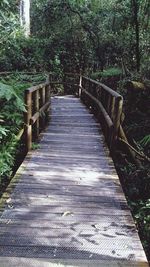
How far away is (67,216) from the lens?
461cm

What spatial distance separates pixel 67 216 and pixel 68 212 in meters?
0.11

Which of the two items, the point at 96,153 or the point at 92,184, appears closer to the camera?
the point at 92,184

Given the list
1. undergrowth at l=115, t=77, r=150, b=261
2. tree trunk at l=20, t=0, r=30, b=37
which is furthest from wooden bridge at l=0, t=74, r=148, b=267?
tree trunk at l=20, t=0, r=30, b=37

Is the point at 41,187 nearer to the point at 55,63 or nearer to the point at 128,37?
the point at 128,37

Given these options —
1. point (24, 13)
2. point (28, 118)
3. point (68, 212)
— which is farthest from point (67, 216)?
point (24, 13)

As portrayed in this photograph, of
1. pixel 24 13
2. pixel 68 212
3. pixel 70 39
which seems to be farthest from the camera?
pixel 24 13

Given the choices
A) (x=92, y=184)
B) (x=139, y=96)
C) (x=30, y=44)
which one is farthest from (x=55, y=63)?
(x=92, y=184)

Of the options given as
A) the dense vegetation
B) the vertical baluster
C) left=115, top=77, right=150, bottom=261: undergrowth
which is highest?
the dense vegetation

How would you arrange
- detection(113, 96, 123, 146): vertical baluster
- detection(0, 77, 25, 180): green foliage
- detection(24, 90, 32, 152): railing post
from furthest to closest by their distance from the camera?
detection(113, 96, 123, 146): vertical baluster → detection(24, 90, 32, 152): railing post → detection(0, 77, 25, 180): green foliage

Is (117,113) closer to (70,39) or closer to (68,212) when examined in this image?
(68,212)

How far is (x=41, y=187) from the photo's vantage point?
550 centimetres

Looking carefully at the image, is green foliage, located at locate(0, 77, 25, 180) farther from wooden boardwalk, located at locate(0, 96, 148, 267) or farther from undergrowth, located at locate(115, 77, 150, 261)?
undergrowth, located at locate(115, 77, 150, 261)

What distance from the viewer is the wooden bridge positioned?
378 cm

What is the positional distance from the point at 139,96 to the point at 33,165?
4083 millimetres
